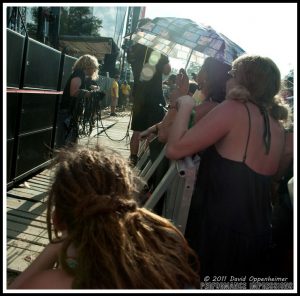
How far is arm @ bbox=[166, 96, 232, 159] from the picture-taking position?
1678mm

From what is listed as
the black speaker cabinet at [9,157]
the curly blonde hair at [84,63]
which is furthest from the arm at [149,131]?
the curly blonde hair at [84,63]

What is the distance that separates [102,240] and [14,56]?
2.87m

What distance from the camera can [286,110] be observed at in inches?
71.2

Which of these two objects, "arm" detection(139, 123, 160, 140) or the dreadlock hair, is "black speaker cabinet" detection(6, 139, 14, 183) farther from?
the dreadlock hair

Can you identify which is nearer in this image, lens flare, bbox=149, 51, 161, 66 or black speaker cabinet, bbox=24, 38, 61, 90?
black speaker cabinet, bbox=24, 38, 61, 90

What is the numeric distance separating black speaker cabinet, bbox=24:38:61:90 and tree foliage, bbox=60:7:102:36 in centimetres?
1399

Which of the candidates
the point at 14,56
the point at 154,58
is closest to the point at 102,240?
the point at 14,56

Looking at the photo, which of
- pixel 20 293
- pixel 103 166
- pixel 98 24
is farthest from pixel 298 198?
pixel 98 24

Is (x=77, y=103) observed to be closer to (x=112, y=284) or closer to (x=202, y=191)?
(x=202, y=191)

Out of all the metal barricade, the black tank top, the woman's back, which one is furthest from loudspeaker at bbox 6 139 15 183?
the woman's back

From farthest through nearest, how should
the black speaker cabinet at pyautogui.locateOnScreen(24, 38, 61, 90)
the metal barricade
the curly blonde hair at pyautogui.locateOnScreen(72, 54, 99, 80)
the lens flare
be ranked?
the curly blonde hair at pyautogui.locateOnScreen(72, 54, 99, 80), the lens flare, the black speaker cabinet at pyautogui.locateOnScreen(24, 38, 61, 90), the metal barricade

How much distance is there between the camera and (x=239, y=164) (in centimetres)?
169

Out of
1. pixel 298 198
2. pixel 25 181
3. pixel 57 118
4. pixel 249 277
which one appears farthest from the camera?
pixel 57 118

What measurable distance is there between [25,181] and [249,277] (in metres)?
3.27
